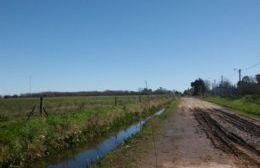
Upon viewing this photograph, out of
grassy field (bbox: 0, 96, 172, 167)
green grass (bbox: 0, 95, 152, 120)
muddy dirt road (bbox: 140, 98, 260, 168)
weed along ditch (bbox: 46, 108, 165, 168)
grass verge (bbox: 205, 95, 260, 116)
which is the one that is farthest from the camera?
grass verge (bbox: 205, 95, 260, 116)

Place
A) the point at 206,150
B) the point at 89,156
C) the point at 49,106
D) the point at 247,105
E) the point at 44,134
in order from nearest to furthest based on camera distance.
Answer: the point at 206,150 → the point at 89,156 → the point at 44,134 → the point at 49,106 → the point at 247,105

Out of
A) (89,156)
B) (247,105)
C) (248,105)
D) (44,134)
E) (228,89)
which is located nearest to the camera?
(89,156)

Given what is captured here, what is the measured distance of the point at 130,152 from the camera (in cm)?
1684

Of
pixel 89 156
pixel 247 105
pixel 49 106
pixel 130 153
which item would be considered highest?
pixel 49 106

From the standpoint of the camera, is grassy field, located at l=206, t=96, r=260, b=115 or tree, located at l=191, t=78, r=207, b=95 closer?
grassy field, located at l=206, t=96, r=260, b=115

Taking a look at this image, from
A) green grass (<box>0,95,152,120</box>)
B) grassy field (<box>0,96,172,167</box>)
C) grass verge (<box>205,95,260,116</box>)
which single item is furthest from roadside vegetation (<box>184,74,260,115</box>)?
grassy field (<box>0,96,172,167</box>)

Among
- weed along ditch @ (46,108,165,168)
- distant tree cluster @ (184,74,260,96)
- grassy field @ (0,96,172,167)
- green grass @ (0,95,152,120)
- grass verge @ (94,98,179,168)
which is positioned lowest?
weed along ditch @ (46,108,165,168)

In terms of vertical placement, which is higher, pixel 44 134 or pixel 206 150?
pixel 44 134

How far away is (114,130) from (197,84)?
171m

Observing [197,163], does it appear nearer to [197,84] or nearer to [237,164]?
[237,164]

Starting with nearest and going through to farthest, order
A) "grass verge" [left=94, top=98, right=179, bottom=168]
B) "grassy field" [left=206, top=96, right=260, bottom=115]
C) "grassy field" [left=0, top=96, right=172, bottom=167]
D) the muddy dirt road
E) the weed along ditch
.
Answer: the muddy dirt road, "grass verge" [left=94, top=98, right=179, bottom=168], "grassy field" [left=0, top=96, right=172, bottom=167], the weed along ditch, "grassy field" [left=206, top=96, right=260, bottom=115]

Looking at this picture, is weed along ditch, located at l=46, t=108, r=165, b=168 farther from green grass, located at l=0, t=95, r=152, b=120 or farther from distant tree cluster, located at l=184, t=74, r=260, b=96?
distant tree cluster, located at l=184, t=74, r=260, b=96

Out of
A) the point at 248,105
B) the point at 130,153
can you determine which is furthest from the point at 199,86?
the point at 130,153

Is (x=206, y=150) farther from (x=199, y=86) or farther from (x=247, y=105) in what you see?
(x=199, y=86)
